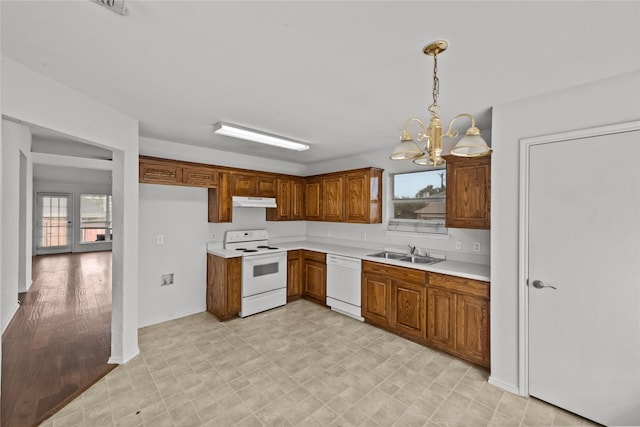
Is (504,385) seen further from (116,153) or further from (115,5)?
(116,153)

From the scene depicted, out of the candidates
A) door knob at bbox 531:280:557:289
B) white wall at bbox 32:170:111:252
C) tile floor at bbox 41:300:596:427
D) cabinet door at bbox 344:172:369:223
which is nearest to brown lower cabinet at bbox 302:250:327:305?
cabinet door at bbox 344:172:369:223

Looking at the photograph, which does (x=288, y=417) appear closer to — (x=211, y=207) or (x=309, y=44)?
(x=309, y=44)

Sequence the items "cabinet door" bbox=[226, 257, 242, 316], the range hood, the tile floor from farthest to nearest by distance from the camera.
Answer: the range hood, "cabinet door" bbox=[226, 257, 242, 316], the tile floor

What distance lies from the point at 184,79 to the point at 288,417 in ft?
8.64

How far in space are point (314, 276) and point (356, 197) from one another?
1454mm

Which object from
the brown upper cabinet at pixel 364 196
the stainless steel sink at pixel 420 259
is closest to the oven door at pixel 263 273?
the brown upper cabinet at pixel 364 196

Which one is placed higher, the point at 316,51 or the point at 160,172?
the point at 316,51

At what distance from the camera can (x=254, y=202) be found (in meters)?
4.25

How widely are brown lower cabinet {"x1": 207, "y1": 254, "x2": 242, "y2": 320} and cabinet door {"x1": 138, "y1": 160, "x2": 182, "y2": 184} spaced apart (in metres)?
1.23

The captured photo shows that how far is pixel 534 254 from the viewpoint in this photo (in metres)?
2.26

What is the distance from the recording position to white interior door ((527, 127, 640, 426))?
6.21ft

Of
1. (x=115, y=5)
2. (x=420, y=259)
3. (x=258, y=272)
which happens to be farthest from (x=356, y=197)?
(x=115, y=5)

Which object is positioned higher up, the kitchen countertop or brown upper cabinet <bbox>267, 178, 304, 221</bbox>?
brown upper cabinet <bbox>267, 178, 304, 221</bbox>

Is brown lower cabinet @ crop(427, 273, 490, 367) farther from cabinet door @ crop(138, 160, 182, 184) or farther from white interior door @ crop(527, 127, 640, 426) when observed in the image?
cabinet door @ crop(138, 160, 182, 184)
